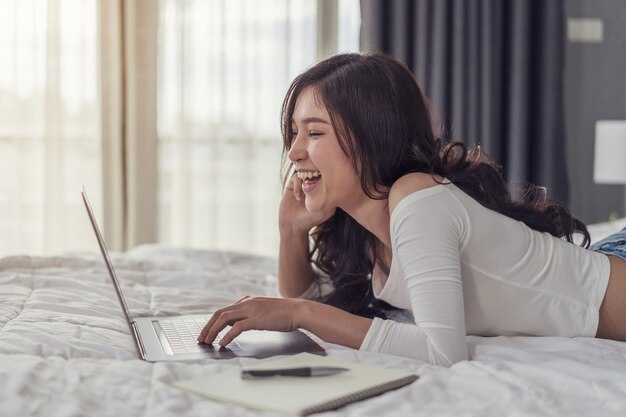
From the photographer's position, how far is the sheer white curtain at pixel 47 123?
360 cm

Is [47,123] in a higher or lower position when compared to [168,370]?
higher

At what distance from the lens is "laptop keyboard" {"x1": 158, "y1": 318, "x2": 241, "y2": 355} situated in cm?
128

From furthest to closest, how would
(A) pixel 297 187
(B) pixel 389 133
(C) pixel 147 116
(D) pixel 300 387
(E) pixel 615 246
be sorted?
1. (C) pixel 147 116
2. (A) pixel 297 187
3. (E) pixel 615 246
4. (B) pixel 389 133
5. (D) pixel 300 387

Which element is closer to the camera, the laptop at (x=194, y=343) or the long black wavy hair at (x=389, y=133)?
the laptop at (x=194, y=343)

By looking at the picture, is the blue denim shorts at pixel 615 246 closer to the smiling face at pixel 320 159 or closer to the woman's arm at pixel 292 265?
the smiling face at pixel 320 159

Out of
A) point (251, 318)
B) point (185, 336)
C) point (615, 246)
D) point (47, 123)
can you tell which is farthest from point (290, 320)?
point (47, 123)

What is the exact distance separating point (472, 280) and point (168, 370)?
1.99 ft

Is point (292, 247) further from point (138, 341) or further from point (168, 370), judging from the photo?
point (168, 370)

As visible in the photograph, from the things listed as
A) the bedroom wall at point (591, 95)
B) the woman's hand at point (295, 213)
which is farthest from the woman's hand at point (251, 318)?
the bedroom wall at point (591, 95)

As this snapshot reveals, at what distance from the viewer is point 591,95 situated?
4.13 m

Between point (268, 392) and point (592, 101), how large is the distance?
11.8ft

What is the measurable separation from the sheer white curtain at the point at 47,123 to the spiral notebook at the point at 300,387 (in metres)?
2.86

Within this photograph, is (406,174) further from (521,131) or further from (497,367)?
(521,131)

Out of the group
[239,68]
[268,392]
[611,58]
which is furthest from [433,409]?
[611,58]
